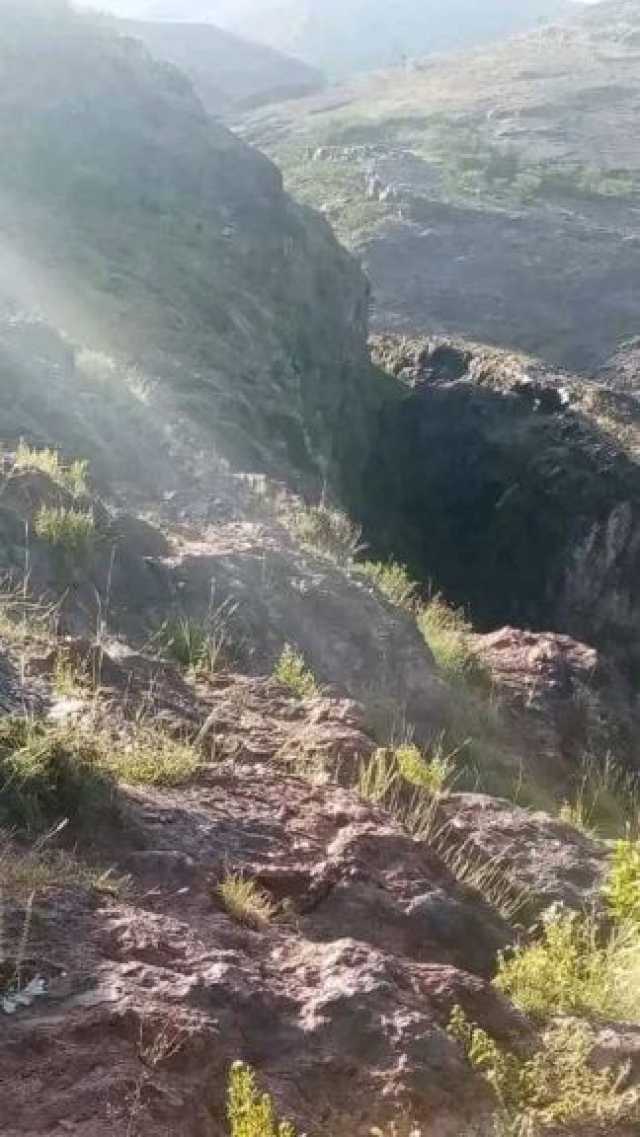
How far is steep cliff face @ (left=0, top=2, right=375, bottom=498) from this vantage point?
12.6m

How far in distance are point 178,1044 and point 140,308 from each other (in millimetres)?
11755

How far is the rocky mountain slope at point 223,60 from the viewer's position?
77562 mm

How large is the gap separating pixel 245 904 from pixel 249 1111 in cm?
87

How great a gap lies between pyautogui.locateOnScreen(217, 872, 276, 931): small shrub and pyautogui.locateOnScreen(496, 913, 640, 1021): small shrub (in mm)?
629

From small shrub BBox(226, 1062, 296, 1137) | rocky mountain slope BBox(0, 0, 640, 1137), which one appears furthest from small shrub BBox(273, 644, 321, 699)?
small shrub BBox(226, 1062, 296, 1137)

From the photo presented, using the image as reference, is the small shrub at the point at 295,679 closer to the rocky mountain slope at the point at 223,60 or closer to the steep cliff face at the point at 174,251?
the steep cliff face at the point at 174,251

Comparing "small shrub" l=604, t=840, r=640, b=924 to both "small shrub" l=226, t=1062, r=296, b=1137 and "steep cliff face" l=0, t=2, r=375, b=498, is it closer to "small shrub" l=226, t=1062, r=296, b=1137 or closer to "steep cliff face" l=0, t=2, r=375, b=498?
"small shrub" l=226, t=1062, r=296, b=1137

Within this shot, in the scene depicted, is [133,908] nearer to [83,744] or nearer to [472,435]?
[83,744]

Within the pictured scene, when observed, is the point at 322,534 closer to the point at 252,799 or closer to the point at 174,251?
the point at 252,799

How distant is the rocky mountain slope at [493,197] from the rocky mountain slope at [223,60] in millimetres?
22643

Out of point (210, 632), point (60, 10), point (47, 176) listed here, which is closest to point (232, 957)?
point (210, 632)

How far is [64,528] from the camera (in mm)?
5707

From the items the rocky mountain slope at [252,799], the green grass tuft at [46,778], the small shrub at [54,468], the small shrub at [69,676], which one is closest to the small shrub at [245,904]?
the rocky mountain slope at [252,799]

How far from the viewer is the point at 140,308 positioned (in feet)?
44.1
